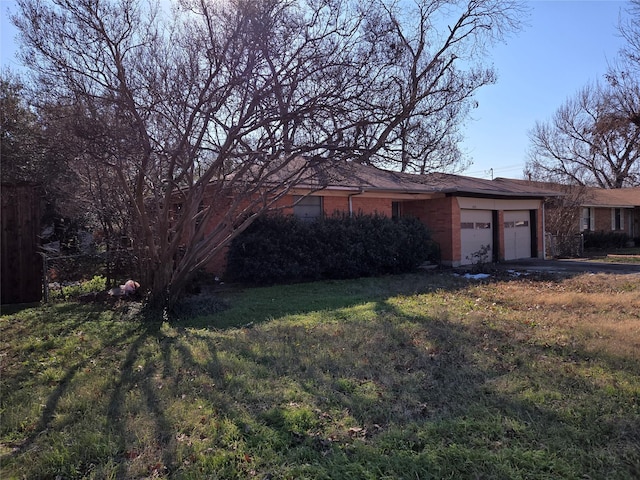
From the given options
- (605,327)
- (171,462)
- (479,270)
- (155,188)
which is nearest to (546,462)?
(171,462)

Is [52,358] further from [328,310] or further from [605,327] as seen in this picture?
[605,327]

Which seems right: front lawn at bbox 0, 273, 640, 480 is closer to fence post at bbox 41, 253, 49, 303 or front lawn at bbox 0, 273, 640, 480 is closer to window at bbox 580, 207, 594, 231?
fence post at bbox 41, 253, 49, 303

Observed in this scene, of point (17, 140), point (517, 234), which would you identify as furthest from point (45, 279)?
point (517, 234)

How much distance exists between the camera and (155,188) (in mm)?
8516

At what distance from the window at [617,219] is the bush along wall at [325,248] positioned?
21436mm

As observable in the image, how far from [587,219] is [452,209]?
1592 cm

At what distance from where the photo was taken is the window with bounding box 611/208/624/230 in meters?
29.8

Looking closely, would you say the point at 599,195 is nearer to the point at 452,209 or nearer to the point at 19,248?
the point at 452,209

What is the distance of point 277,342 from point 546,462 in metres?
3.84

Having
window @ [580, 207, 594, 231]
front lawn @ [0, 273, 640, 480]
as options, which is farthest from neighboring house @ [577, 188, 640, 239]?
front lawn @ [0, 273, 640, 480]

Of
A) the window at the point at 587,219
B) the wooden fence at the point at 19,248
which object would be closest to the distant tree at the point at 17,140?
the wooden fence at the point at 19,248

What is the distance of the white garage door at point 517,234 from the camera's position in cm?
2000

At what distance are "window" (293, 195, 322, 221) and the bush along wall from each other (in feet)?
4.60

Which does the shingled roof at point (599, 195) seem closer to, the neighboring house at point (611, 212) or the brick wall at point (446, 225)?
the neighboring house at point (611, 212)
